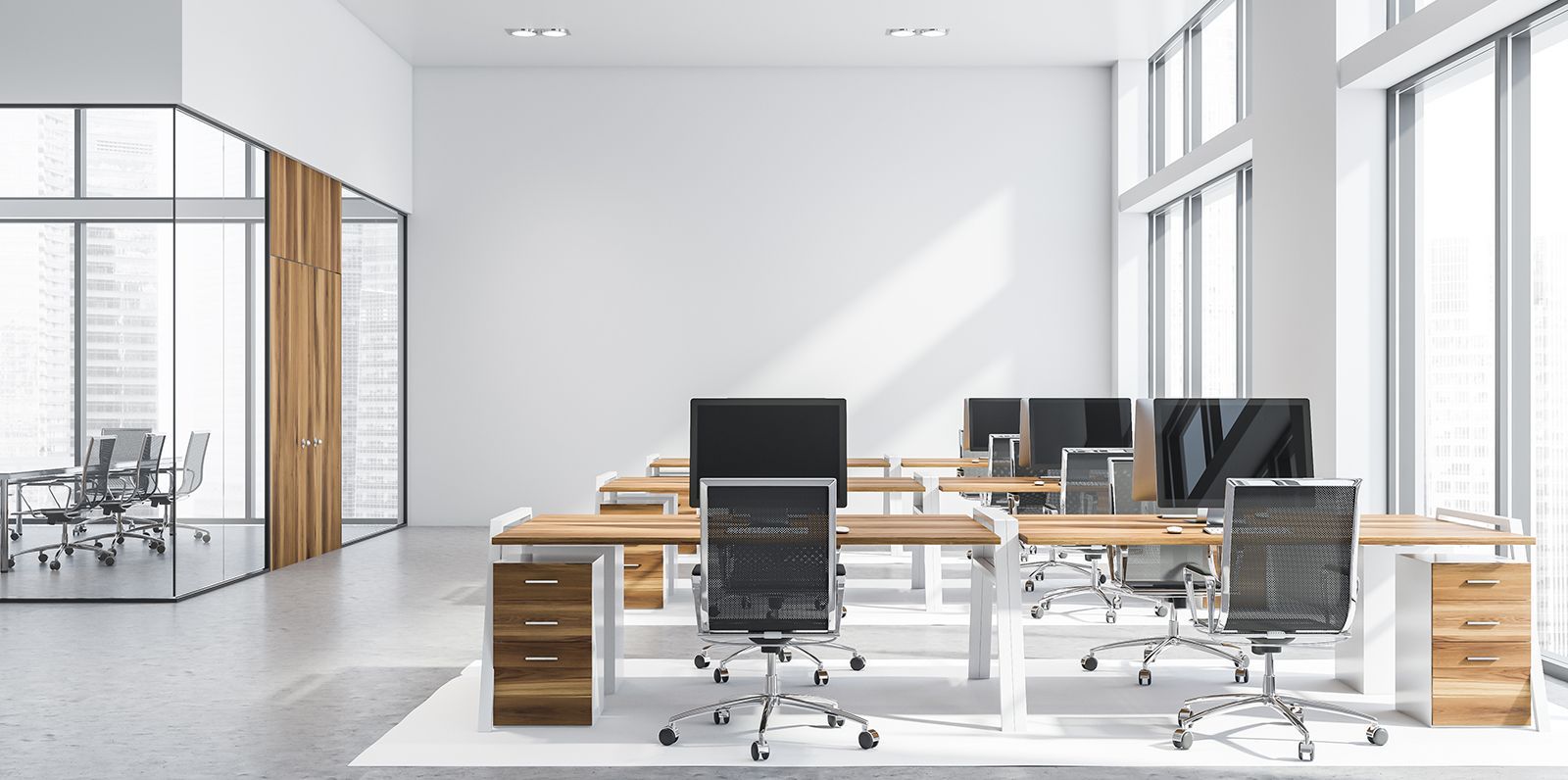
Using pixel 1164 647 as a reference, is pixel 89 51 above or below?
above

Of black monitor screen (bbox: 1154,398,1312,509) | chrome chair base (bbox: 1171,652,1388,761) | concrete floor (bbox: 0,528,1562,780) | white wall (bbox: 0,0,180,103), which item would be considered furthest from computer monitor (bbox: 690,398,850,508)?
white wall (bbox: 0,0,180,103)

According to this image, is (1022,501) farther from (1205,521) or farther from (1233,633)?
(1233,633)

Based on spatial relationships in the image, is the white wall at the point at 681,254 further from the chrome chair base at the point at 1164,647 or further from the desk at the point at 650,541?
the desk at the point at 650,541

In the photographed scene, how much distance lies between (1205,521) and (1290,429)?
565mm

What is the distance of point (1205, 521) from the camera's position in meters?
4.85

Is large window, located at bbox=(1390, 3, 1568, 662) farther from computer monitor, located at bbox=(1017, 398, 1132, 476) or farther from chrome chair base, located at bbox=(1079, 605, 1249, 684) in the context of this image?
computer monitor, located at bbox=(1017, 398, 1132, 476)

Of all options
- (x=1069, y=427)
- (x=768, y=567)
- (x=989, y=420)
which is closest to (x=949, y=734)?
(x=768, y=567)

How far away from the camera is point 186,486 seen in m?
7.12

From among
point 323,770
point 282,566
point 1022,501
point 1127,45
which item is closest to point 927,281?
point 1127,45

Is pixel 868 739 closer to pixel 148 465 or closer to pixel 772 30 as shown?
pixel 148 465

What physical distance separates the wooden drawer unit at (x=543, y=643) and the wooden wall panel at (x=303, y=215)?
5032 millimetres

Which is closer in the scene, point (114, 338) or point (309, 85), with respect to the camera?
point (114, 338)

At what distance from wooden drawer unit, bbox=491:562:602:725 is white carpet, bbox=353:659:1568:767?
9 cm

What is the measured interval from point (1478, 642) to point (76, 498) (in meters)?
7.88
